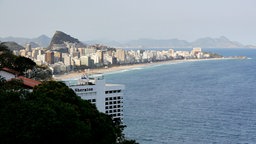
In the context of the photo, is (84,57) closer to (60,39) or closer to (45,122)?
(60,39)

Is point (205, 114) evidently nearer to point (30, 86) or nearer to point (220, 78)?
point (30, 86)

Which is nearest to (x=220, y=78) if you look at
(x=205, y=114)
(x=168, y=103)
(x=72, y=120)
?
(x=168, y=103)

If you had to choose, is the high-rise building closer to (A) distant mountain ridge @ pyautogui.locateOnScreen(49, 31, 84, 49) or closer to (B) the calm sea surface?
(A) distant mountain ridge @ pyautogui.locateOnScreen(49, 31, 84, 49)

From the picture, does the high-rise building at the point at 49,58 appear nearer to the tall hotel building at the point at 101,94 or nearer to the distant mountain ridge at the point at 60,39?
the distant mountain ridge at the point at 60,39

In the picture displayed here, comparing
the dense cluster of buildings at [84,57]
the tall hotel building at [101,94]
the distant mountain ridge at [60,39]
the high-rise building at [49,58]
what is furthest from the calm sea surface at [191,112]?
the distant mountain ridge at [60,39]

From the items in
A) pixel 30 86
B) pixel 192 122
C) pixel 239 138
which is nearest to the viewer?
pixel 30 86
